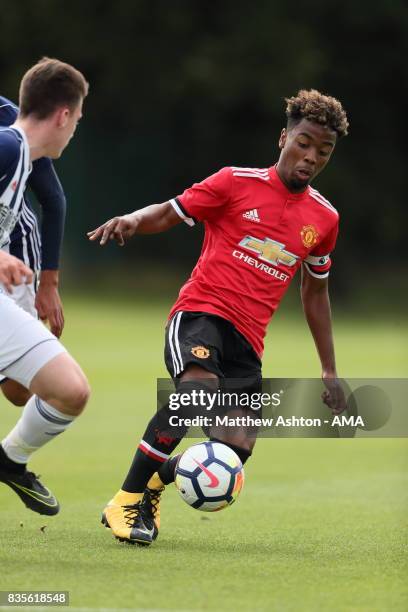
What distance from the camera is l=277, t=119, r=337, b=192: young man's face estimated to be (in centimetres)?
620

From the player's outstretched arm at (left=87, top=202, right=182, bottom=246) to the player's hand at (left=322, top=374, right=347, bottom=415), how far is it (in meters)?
1.26

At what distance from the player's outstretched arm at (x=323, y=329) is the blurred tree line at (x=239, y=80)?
22296mm

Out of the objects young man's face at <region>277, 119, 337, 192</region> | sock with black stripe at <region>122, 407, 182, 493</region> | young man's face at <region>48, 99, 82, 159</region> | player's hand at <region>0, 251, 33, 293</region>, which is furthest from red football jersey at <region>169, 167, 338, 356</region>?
player's hand at <region>0, 251, 33, 293</region>

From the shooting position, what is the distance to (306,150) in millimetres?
6203

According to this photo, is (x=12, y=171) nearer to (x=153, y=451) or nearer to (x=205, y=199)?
(x=205, y=199)

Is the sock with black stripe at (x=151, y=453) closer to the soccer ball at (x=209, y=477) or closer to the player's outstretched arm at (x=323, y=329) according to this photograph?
the soccer ball at (x=209, y=477)

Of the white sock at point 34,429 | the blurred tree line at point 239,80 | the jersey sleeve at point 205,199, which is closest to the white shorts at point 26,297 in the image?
the white sock at point 34,429

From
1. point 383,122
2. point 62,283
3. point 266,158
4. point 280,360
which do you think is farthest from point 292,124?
point 383,122

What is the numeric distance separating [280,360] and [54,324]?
34.1 feet

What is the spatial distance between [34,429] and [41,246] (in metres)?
1.29

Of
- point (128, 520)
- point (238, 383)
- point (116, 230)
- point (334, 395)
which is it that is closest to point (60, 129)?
point (116, 230)

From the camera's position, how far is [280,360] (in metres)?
16.6

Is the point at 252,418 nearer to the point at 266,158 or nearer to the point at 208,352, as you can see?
the point at 208,352

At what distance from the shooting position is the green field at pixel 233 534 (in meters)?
4.61
